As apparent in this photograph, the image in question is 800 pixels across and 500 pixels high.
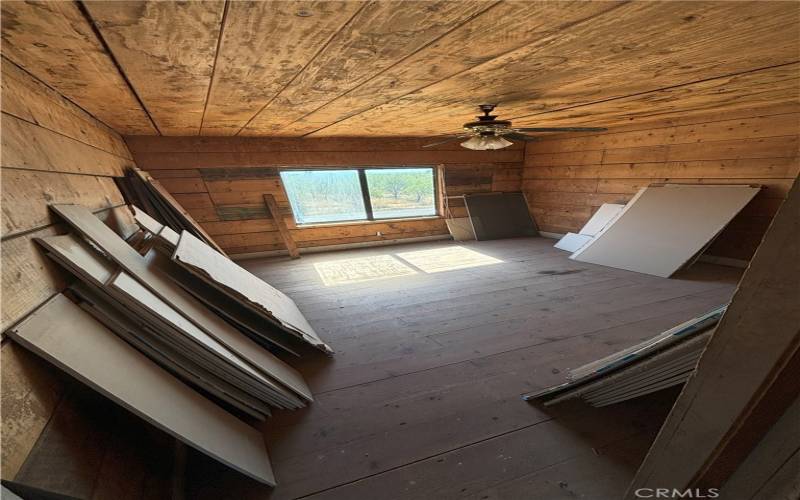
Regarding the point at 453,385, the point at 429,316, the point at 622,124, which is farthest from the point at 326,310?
the point at 622,124

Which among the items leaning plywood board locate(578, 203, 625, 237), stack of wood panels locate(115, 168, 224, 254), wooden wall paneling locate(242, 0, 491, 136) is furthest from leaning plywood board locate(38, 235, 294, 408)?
leaning plywood board locate(578, 203, 625, 237)

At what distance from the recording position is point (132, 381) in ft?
2.83

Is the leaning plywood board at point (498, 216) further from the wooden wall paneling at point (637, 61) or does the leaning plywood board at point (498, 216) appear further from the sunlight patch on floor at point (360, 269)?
the wooden wall paneling at point (637, 61)

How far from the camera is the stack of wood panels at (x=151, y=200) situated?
259cm

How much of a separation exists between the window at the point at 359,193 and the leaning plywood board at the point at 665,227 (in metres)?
2.48

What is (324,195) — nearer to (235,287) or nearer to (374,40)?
(235,287)

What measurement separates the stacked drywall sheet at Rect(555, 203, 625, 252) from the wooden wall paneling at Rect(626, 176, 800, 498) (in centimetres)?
362

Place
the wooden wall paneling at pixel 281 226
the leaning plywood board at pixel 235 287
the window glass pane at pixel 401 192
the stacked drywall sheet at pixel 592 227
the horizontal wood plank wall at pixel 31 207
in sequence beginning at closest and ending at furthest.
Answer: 1. the horizontal wood plank wall at pixel 31 207
2. the leaning plywood board at pixel 235 287
3. the stacked drywall sheet at pixel 592 227
4. the wooden wall paneling at pixel 281 226
5. the window glass pane at pixel 401 192

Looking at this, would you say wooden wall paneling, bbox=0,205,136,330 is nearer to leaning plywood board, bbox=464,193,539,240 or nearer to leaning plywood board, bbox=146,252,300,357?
Result: leaning plywood board, bbox=146,252,300,357

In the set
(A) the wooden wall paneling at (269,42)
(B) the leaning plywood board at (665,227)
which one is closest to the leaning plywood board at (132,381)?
(A) the wooden wall paneling at (269,42)

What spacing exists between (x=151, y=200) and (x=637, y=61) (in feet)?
12.3

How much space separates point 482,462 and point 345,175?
399 centimetres

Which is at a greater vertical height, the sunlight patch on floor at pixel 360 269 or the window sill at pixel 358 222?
the window sill at pixel 358 222

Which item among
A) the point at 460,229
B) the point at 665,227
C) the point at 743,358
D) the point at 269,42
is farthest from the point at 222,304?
the point at 665,227
